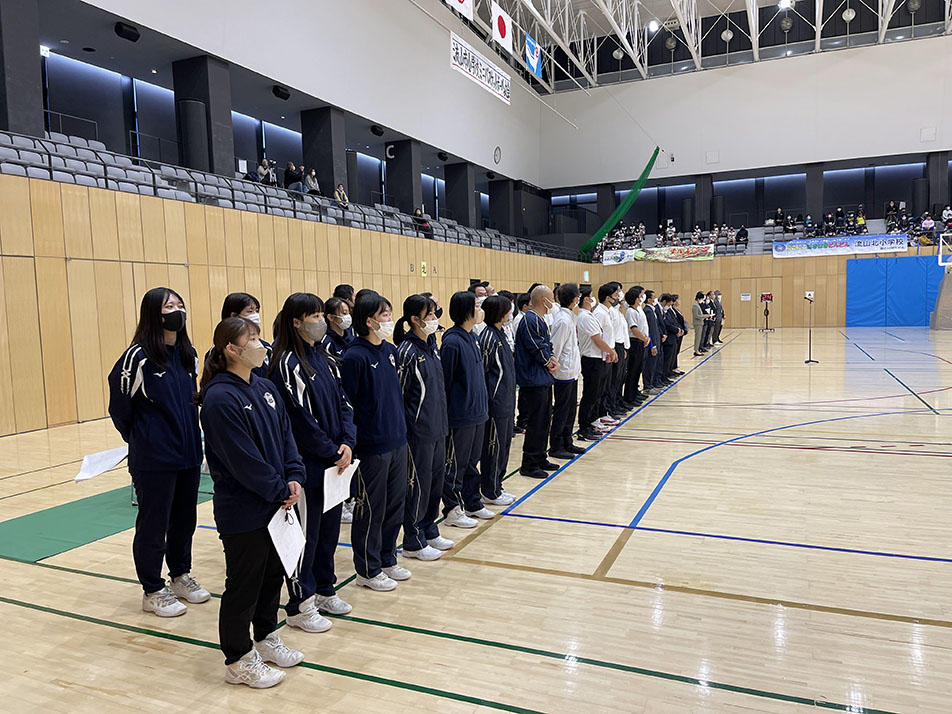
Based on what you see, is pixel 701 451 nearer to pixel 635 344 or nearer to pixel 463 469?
pixel 635 344

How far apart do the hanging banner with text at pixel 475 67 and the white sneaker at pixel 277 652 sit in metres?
12.5

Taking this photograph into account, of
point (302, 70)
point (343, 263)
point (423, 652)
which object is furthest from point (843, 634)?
point (302, 70)

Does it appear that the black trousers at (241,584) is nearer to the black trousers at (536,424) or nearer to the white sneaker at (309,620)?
the white sneaker at (309,620)

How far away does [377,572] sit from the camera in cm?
333

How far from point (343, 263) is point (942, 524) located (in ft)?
41.4

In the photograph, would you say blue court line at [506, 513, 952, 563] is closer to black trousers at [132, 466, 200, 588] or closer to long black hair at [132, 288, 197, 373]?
black trousers at [132, 466, 200, 588]

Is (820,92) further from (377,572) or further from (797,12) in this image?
(377,572)

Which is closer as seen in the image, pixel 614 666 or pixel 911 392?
pixel 614 666

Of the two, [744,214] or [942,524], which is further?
[744,214]

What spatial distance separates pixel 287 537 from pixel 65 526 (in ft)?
9.52

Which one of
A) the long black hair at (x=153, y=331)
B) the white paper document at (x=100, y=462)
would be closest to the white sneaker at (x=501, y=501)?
the white paper document at (x=100, y=462)

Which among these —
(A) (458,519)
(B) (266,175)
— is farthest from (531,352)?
(B) (266,175)

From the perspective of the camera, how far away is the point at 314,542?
2.95 metres

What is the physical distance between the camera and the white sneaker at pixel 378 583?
3.31 meters
